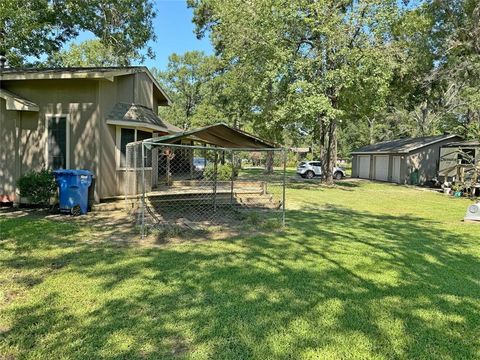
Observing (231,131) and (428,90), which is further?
(428,90)

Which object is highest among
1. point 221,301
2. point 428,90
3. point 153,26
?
point 153,26

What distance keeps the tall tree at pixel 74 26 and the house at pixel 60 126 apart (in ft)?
23.4

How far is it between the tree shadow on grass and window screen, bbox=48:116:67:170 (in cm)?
437

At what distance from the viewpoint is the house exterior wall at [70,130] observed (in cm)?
988

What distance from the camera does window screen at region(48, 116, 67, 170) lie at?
1001cm

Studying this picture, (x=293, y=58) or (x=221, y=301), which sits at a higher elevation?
(x=293, y=58)

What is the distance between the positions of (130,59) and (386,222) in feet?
52.9

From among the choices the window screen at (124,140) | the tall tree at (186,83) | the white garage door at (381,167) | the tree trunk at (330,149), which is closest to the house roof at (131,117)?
the window screen at (124,140)

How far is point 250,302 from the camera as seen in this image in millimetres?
3906

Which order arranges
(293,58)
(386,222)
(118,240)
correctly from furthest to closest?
(293,58) → (386,222) → (118,240)

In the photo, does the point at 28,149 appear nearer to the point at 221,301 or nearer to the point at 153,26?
the point at 221,301

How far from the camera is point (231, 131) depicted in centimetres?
759

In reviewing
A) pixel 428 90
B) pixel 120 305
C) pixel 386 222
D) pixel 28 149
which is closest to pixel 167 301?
pixel 120 305

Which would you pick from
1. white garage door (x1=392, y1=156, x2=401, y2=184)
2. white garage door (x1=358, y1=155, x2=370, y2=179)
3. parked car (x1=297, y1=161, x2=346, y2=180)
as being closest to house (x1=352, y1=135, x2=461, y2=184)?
white garage door (x1=392, y1=156, x2=401, y2=184)
